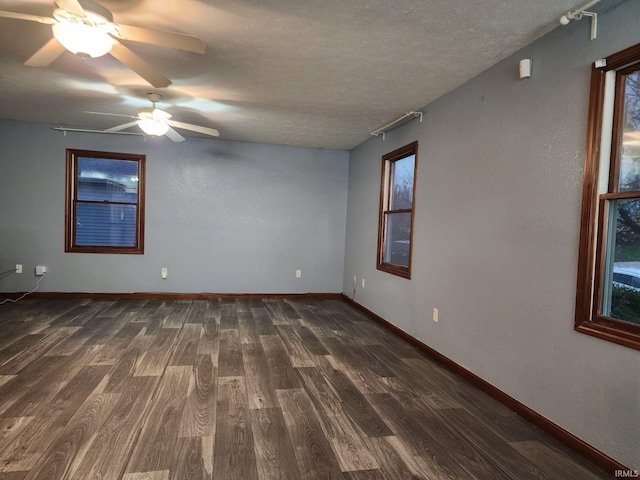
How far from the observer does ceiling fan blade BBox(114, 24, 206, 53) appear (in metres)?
2.12

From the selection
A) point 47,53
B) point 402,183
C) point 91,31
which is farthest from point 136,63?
point 402,183

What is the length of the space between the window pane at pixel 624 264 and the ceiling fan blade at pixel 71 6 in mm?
2911

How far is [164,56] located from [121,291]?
3.87 metres

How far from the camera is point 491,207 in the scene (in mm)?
2875

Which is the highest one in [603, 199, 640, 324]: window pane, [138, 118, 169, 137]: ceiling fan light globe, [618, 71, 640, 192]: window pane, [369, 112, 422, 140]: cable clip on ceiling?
[369, 112, 422, 140]: cable clip on ceiling

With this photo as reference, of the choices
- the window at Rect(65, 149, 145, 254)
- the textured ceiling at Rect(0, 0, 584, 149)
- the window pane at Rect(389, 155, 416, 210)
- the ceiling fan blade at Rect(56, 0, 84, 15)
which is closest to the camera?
the ceiling fan blade at Rect(56, 0, 84, 15)

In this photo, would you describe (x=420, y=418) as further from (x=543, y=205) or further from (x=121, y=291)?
(x=121, y=291)

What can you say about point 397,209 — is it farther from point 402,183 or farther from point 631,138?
point 631,138

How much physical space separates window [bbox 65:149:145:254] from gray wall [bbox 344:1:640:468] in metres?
4.20

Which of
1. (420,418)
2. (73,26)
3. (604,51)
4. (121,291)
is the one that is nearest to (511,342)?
(420,418)

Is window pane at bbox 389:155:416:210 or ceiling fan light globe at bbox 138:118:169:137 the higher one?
ceiling fan light globe at bbox 138:118:169:137

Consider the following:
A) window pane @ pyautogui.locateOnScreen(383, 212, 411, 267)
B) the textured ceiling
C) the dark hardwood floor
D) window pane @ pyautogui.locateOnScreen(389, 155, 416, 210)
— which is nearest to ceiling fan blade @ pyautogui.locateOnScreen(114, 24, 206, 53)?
the textured ceiling

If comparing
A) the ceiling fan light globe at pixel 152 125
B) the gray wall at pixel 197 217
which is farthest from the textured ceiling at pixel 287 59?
the gray wall at pixel 197 217

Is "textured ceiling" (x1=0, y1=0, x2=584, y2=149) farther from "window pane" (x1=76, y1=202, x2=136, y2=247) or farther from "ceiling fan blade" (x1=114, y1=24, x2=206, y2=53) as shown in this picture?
A: "window pane" (x1=76, y1=202, x2=136, y2=247)
